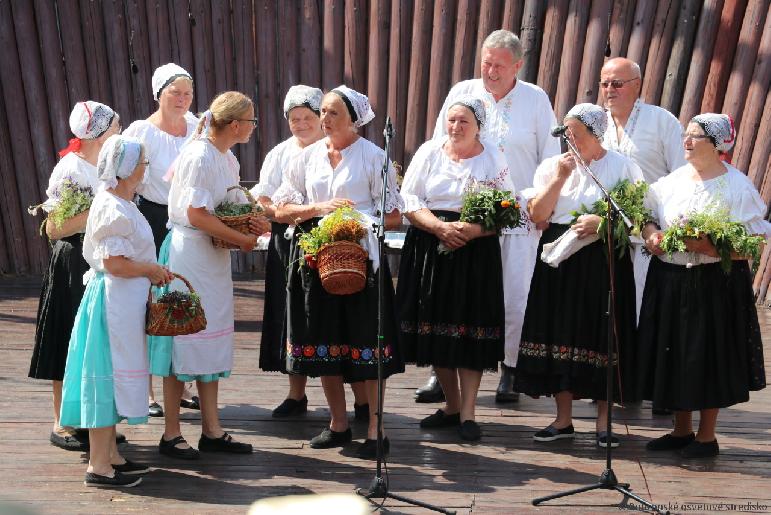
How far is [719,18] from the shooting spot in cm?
880

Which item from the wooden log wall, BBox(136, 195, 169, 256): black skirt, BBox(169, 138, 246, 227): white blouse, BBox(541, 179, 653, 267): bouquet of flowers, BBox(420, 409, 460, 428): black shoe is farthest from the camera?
the wooden log wall

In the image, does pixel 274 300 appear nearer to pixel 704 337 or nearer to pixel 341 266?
pixel 341 266

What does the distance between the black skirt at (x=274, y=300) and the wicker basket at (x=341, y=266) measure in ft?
2.97

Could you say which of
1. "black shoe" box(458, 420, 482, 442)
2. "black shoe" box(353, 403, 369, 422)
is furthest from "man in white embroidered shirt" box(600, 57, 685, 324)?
"black shoe" box(353, 403, 369, 422)

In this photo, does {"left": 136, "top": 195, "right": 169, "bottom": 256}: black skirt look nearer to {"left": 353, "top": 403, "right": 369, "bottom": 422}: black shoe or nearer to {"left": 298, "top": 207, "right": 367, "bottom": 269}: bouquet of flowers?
{"left": 298, "top": 207, "right": 367, "bottom": 269}: bouquet of flowers

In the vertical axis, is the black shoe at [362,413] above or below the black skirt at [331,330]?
below

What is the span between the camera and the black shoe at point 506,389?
673cm

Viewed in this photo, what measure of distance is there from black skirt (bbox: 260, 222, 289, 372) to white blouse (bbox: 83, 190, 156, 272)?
3.94 feet

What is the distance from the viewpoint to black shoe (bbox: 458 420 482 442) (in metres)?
5.97

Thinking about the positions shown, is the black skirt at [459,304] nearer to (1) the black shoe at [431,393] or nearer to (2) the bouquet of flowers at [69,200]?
(1) the black shoe at [431,393]

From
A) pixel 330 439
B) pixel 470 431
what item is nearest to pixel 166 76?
pixel 330 439

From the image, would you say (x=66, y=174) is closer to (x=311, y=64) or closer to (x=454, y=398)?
(x=454, y=398)

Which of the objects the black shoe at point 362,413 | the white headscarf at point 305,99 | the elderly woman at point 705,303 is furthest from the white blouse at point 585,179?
the black shoe at point 362,413

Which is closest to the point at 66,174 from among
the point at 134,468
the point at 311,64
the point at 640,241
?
the point at 134,468
